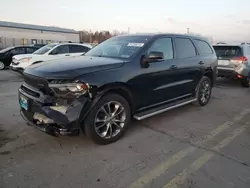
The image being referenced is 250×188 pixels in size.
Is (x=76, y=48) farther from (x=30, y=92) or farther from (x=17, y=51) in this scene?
(x=30, y=92)

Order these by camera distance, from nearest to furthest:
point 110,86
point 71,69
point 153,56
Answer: point 71,69
point 110,86
point 153,56

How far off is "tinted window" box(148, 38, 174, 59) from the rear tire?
5.16ft

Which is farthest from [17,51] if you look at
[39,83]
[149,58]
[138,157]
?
[138,157]

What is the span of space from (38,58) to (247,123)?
8.85 metres

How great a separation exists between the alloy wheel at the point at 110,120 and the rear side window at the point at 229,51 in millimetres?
6741

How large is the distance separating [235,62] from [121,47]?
5.91 metres

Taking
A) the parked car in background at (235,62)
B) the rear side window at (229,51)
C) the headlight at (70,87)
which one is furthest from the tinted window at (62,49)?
the headlight at (70,87)

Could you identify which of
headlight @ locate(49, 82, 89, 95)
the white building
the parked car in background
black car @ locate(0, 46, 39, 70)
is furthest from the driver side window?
the white building

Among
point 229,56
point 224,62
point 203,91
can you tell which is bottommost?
point 203,91

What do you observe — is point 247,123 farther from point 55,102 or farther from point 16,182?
point 16,182

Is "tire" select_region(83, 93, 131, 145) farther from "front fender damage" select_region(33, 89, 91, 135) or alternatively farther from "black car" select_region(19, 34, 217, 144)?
"front fender damage" select_region(33, 89, 91, 135)

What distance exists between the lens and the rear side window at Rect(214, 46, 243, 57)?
8.63 m

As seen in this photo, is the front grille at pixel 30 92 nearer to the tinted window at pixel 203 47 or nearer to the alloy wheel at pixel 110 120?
the alloy wheel at pixel 110 120

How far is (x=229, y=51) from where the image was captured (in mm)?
8883
